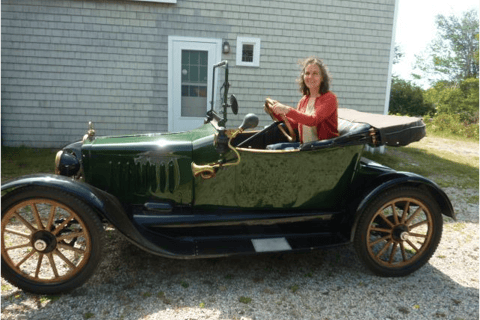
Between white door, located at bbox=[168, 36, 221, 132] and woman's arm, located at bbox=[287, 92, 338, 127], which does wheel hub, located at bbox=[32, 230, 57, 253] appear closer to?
woman's arm, located at bbox=[287, 92, 338, 127]

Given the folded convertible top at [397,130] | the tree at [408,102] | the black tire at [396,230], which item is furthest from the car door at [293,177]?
the tree at [408,102]

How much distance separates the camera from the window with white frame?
7.80 metres

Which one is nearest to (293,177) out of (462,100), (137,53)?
(137,53)

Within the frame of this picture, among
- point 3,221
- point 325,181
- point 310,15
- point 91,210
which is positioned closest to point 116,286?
point 91,210

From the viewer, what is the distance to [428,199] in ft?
9.58

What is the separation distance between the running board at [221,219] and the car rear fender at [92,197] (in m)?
0.24

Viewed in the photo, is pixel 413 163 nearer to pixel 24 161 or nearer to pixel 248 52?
pixel 248 52

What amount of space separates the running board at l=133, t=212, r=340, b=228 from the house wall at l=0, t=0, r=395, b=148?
5.30 m

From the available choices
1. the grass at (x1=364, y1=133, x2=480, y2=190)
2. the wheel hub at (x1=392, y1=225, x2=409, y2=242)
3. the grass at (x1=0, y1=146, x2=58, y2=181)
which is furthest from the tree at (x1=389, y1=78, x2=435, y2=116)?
the wheel hub at (x1=392, y1=225, x2=409, y2=242)

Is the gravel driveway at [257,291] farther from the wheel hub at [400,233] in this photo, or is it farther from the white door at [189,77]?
the white door at [189,77]

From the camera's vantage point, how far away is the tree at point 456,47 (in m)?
23.0

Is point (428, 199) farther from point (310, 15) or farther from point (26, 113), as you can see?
point (26, 113)

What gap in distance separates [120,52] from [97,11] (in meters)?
0.89

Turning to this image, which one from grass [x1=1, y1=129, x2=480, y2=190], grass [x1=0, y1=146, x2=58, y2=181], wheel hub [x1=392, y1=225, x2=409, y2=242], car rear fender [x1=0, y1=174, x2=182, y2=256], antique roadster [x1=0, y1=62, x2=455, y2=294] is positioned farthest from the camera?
grass [x1=1, y1=129, x2=480, y2=190]
